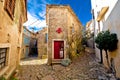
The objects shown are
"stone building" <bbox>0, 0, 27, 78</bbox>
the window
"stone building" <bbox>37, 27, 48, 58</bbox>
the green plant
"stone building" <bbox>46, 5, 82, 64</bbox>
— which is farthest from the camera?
"stone building" <bbox>37, 27, 48, 58</bbox>

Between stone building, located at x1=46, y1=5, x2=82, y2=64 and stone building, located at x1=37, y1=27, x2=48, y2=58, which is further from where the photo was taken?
stone building, located at x1=37, y1=27, x2=48, y2=58

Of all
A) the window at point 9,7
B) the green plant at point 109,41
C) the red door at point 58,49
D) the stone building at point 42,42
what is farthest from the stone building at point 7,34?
the stone building at point 42,42

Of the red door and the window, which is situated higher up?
the window

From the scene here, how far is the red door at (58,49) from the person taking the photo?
13.0m

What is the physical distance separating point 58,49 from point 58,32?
1.73m

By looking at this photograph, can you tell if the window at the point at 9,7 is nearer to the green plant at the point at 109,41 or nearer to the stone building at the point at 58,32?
the green plant at the point at 109,41

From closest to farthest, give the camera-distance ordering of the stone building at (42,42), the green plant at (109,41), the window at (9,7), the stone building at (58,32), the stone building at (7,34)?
the stone building at (7,34) → the window at (9,7) → the green plant at (109,41) → the stone building at (58,32) → the stone building at (42,42)

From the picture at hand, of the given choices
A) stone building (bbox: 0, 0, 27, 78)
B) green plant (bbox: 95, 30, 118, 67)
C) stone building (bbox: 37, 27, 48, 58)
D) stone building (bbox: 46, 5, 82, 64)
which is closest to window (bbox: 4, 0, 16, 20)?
stone building (bbox: 0, 0, 27, 78)

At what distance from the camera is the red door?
1302 centimetres

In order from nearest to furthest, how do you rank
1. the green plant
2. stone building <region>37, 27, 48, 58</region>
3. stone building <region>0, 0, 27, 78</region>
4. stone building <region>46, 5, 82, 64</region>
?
stone building <region>0, 0, 27, 78</region> → the green plant → stone building <region>46, 5, 82, 64</region> → stone building <region>37, 27, 48, 58</region>

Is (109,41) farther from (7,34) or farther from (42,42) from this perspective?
(42,42)

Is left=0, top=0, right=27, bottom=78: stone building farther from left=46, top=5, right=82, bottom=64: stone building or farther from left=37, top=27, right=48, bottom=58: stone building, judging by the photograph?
left=37, top=27, right=48, bottom=58: stone building

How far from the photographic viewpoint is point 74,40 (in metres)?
14.2

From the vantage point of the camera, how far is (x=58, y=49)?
13.1 meters
